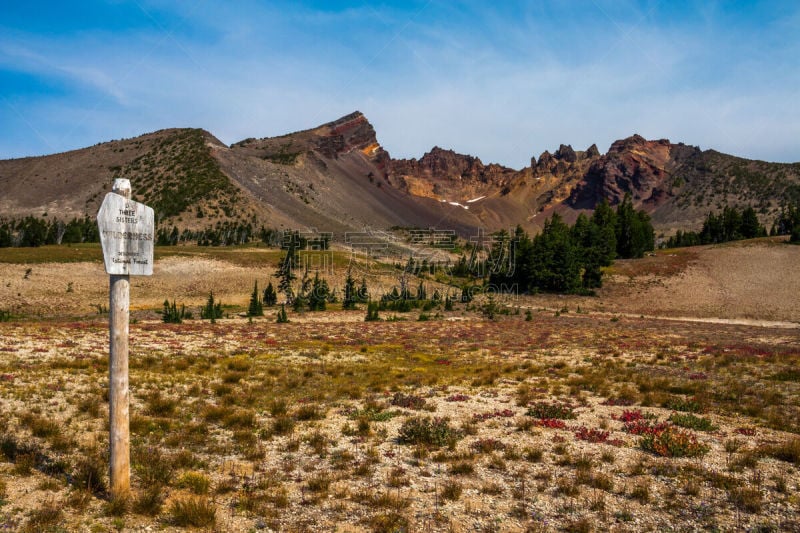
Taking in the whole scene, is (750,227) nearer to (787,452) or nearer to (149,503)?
(787,452)

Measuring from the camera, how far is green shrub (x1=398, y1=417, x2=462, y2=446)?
12.8 metres

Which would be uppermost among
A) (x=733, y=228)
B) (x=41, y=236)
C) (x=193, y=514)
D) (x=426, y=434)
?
(x=733, y=228)

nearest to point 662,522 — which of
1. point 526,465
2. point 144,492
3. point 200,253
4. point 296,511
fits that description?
point 526,465

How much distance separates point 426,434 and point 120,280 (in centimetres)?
849

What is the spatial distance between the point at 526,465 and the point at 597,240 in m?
93.1

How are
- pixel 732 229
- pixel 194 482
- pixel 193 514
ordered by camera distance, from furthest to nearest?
pixel 732 229
pixel 194 482
pixel 193 514

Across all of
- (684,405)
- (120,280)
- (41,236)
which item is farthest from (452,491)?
(41,236)

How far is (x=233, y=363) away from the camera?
23.3 metres

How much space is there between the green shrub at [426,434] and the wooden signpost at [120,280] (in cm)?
687

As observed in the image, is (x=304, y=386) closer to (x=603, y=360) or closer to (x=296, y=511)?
(x=296, y=511)

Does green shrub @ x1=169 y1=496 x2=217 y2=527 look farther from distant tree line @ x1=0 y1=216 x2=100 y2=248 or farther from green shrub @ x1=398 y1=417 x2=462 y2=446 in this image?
distant tree line @ x1=0 y1=216 x2=100 y2=248

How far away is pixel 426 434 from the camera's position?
1294 centimetres

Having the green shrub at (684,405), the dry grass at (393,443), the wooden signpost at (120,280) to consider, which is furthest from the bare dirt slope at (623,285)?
the green shrub at (684,405)

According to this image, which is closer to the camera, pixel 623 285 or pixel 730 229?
pixel 623 285
